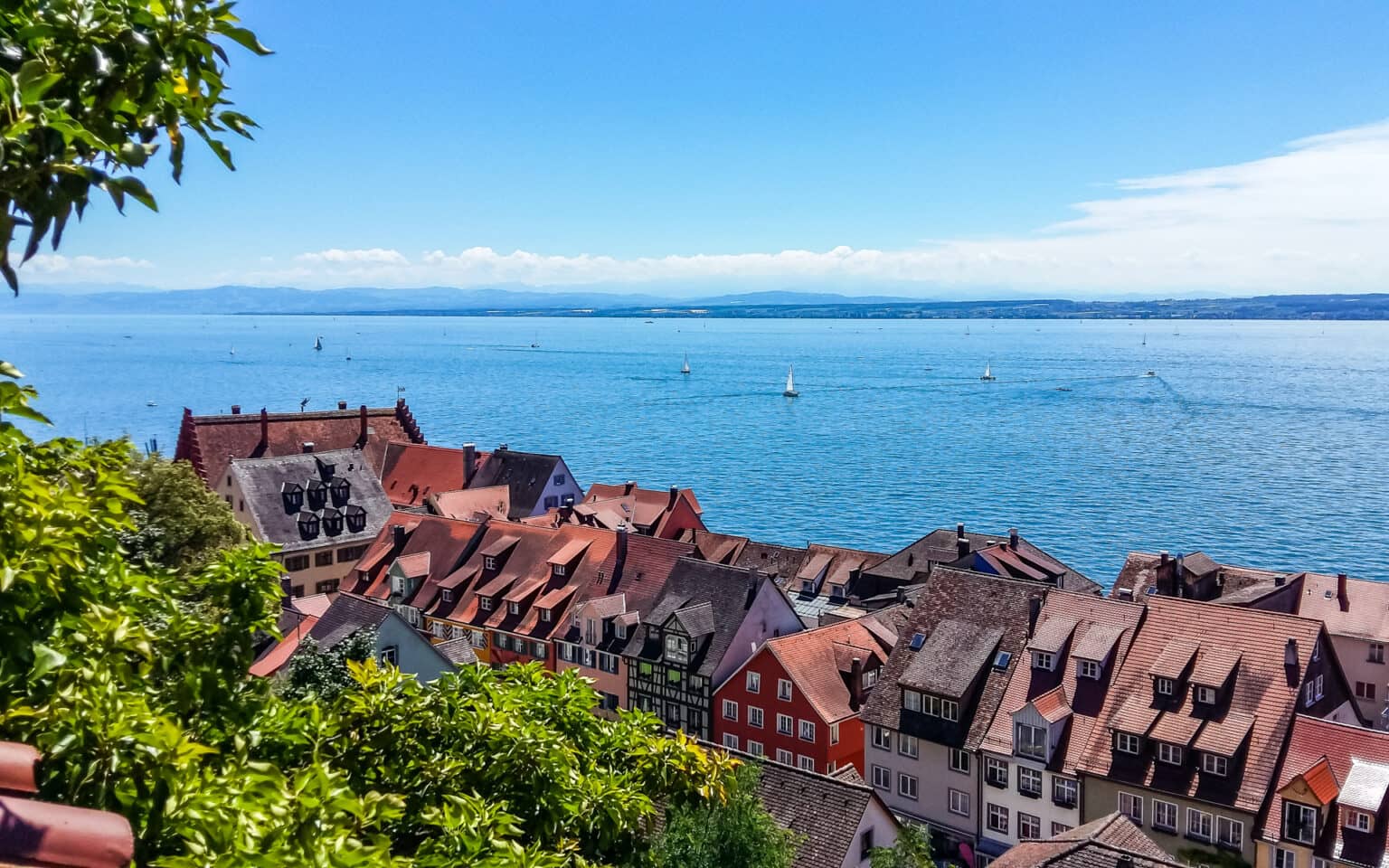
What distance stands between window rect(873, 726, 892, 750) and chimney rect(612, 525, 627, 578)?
17175mm

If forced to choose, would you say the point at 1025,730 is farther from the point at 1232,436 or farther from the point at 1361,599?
the point at 1232,436

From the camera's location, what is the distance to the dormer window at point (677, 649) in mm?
48969

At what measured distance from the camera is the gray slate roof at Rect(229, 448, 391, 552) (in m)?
66.4

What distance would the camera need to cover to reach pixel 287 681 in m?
29.0

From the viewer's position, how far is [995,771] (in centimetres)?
4047

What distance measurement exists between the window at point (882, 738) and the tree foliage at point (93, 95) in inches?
1633

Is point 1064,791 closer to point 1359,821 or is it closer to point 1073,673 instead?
point 1073,673

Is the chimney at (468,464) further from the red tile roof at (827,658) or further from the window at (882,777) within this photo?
the window at (882,777)

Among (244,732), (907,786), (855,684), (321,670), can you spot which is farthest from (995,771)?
(244,732)

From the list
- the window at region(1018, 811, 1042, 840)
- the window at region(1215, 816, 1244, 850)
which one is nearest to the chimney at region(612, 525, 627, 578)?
the window at region(1018, 811, 1042, 840)

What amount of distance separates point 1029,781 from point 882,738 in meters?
6.36

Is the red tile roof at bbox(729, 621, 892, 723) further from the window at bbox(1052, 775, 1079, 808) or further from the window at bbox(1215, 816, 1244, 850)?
the window at bbox(1215, 816, 1244, 850)

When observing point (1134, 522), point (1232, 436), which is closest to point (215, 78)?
point (1134, 522)

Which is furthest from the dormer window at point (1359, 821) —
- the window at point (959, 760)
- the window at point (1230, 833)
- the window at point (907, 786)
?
the window at point (907, 786)
